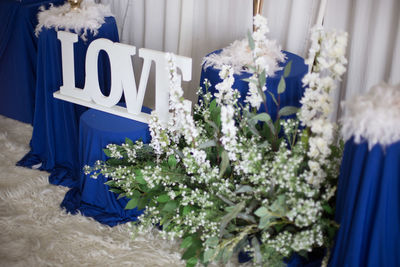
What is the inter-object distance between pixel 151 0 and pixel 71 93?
3.70ft

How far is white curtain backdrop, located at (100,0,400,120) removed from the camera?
2.35 meters

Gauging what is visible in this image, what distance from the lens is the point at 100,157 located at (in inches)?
84.5

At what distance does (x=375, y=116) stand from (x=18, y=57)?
2.47 meters

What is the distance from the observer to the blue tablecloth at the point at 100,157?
212cm

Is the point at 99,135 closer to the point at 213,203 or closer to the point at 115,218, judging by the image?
the point at 115,218

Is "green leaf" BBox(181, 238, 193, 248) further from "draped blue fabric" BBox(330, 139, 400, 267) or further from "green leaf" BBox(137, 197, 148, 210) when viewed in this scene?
"draped blue fabric" BBox(330, 139, 400, 267)

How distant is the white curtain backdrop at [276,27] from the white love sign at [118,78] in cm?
93

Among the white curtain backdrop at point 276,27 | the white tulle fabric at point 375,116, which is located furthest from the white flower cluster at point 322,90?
the white curtain backdrop at point 276,27

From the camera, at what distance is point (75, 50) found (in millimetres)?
2504

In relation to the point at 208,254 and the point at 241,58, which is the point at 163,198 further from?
the point at 241,58

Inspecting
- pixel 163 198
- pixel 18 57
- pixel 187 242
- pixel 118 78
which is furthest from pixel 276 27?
pixel 18 57

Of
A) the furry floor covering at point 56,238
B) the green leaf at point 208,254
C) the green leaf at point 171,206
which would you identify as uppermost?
the green leaf at point 171,206

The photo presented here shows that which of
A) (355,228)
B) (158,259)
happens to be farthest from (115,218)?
(355,228)

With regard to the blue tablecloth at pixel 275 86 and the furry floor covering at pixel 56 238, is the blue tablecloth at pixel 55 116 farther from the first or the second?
the blue tablecloth at pixel 275 86
